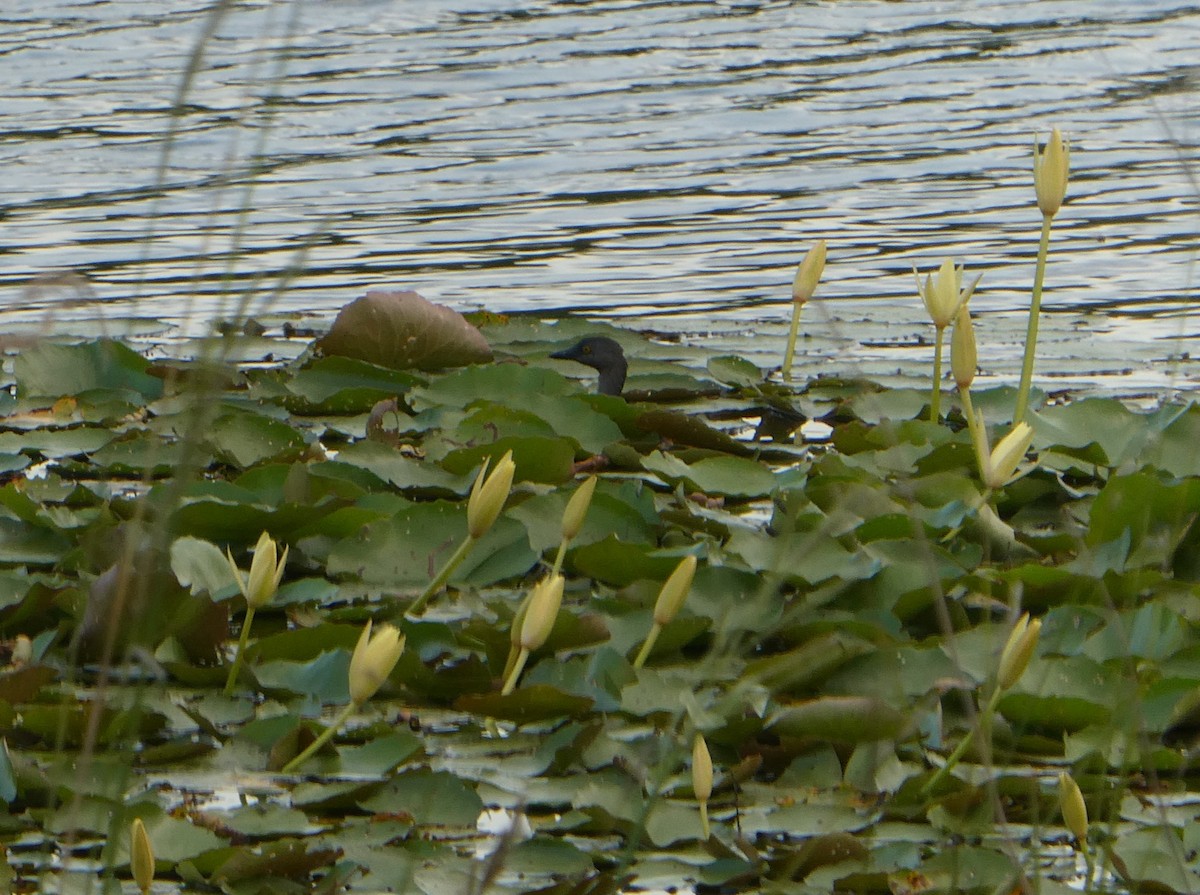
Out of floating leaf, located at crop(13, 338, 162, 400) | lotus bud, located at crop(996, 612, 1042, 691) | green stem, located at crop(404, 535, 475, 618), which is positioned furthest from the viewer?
Result: floating leaf, located at crop(13, 338, 162, 400)

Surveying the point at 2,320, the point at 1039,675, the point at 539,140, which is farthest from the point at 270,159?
the point at 1039,675

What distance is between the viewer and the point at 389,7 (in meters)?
16.1

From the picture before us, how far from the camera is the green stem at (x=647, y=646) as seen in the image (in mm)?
2404

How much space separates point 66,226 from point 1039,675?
606 cm

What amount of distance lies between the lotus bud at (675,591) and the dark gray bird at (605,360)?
7.13 ft

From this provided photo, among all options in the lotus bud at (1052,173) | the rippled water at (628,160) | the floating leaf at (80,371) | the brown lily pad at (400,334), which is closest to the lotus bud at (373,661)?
the rippled water at (628,160)

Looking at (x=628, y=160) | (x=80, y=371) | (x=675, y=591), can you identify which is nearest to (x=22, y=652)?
(x=675, y=591)

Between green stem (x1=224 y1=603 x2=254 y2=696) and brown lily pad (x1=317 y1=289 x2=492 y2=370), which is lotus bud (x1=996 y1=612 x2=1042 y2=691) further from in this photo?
brown lily pad (x1=317 y1=289 x2=492 y2=370)

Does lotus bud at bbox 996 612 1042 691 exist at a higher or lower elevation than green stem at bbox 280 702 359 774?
higher

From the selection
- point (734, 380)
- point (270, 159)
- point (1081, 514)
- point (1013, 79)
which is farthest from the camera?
point (1013, 79)

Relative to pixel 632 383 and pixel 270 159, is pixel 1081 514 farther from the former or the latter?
pixel 270 159

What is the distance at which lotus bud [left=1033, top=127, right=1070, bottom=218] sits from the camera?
318 cm

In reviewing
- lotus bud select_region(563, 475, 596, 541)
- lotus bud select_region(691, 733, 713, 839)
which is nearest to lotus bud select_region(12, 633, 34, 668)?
lotus bud select_region(563, 475, 596, 541)

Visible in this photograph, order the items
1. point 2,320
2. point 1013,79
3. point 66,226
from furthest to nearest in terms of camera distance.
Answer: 1. point 1013,79
2. point 66,226
3. point 2,320
